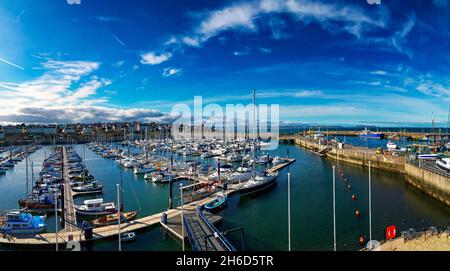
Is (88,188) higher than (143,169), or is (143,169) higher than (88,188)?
(143,169)

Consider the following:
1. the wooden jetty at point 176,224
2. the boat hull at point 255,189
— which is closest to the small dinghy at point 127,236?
the wooden jetty at point 176,224

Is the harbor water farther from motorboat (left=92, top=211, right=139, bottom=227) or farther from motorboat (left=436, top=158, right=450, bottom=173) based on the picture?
motorboat (left=436, top=158, right=450, bottom=173)

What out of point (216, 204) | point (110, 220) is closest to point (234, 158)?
point (216, 204)

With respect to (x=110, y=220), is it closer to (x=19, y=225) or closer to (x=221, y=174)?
(x=19, y=225)

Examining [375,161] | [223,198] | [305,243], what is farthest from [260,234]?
[375,161]
